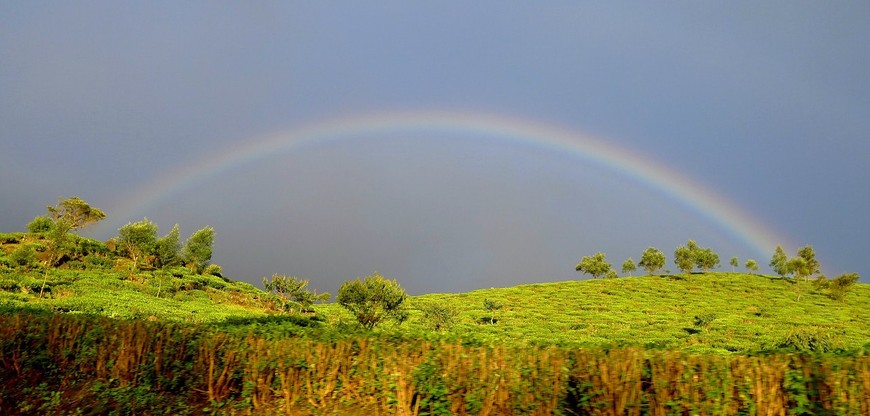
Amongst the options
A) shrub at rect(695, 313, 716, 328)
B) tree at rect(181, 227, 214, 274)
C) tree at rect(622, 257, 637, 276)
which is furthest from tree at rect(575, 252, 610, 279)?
tree at rect(181, 227, 214, 274)

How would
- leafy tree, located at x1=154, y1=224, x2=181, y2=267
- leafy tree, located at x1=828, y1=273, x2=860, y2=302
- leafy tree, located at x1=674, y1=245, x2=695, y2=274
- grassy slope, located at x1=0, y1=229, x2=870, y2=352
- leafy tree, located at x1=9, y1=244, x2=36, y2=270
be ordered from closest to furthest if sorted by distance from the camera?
grassy slope, located at x1=0, y1=229, x2=870, y2=352
leafy tree, located at x1=9, y1=244, x2=36, y2=270
leafy tree, located at x1=154, y1=224, x2=181, y2=267
leafy tree, located at x1=828, y1=273, x2=860, y2=302
leafy tree, located at x1=674, y1=245, x2=695, y2=274

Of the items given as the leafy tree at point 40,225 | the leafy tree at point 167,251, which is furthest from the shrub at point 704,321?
the leafy tree at point 40,225

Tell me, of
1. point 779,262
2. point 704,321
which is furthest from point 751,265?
point 704,321

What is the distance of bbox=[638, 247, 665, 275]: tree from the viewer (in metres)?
91.9

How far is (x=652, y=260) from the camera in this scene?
92312 millimetres

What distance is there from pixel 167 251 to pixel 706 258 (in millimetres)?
89524

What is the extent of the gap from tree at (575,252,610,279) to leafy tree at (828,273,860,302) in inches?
1457

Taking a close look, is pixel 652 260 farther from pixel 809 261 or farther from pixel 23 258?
pixel 23 258

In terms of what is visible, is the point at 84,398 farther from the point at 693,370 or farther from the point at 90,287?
the point at 90,287

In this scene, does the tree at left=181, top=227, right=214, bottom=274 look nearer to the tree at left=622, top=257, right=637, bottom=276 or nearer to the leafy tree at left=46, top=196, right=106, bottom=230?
the leafy tree at left=46, top=196, right=106, bottom=230

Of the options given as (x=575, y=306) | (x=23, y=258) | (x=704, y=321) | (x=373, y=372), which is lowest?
(x=373, y=372)

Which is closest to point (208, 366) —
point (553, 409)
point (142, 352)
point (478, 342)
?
point (142, 352)

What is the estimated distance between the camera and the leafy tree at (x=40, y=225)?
6142cm

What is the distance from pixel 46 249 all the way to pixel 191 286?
16.5 metres
